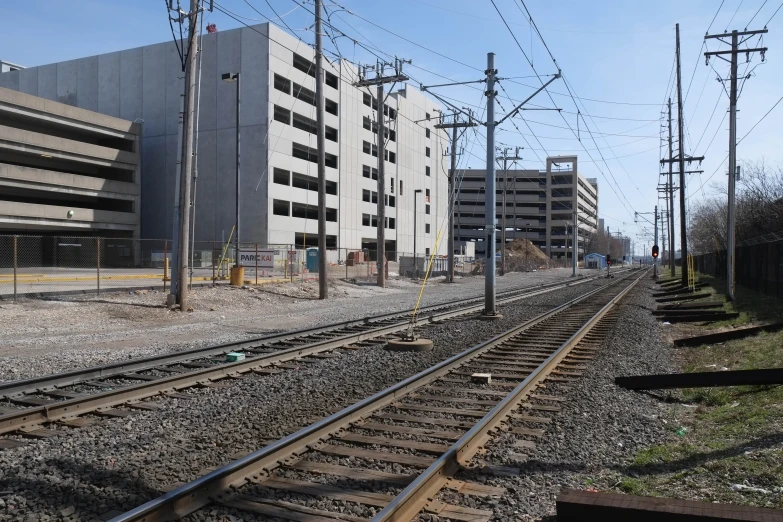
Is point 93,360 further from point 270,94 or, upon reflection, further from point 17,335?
point 270,94

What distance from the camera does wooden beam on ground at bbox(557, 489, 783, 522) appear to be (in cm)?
412

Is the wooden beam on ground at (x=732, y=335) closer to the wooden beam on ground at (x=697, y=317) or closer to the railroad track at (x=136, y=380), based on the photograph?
the wooden beam on ground at (x=697, y=317)

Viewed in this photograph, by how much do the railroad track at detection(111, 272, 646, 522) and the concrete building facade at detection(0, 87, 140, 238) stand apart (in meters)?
49.1

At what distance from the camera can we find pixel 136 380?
31.9 ft

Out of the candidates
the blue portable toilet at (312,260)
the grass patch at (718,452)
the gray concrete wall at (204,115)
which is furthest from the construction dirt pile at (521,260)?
the grass patch at (718,452)

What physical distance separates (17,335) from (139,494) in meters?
12.2

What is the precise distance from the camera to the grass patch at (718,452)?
5.24 m

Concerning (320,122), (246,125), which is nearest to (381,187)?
(320,122)

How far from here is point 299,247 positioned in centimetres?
6325

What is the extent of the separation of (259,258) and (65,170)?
1343 inches

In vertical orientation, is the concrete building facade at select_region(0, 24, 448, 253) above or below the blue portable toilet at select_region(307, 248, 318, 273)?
above

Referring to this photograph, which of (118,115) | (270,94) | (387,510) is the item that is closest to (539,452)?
(387,510)

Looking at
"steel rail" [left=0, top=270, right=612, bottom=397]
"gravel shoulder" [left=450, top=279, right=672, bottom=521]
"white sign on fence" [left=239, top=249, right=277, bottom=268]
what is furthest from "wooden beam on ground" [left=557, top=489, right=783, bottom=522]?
"white sign on fence" [left=239, top=249, right=277, bottom=268]

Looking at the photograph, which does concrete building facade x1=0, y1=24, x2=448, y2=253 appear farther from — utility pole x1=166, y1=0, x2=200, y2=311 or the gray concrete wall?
utility pole x1=166, y1=0, x2=200, y2=311
